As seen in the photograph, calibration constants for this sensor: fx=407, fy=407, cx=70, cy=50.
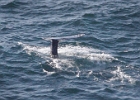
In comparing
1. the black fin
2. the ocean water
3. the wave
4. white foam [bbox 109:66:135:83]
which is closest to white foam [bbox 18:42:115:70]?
the ocean water

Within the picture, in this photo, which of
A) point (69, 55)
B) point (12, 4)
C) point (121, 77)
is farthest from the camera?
point (12, 4)

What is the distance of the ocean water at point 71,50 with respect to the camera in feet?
110

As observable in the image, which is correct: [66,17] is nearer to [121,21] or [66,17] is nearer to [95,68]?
[121,21]

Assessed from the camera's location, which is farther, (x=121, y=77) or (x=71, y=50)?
(x=71, y=50)

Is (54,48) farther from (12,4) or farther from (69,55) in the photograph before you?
(12,4)

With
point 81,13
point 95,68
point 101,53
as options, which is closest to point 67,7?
point 81,13

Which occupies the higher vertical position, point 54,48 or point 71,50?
point 54,48

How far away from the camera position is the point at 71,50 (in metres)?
41.4

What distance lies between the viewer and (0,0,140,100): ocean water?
33594 millimetres

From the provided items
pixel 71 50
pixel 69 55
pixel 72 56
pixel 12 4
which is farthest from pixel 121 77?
pixel 12 4

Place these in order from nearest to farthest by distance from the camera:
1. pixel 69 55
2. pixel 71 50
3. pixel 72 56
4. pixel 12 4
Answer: pixel 72 56
pixel 69 55
pixel 71 50
pixel 12 4

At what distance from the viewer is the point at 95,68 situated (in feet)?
122

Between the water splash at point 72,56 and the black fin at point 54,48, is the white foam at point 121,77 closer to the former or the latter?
the water splash at point 72,56

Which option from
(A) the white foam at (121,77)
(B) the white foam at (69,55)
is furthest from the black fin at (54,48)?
(A) the white foam at (121,77)
